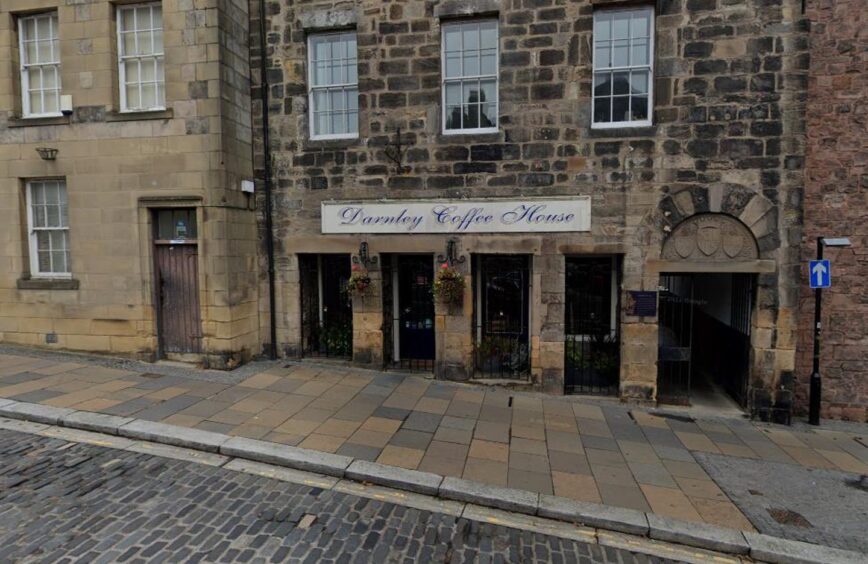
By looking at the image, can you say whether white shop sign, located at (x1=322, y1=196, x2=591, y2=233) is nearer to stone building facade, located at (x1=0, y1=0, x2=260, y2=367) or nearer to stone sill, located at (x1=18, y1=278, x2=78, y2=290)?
stone building facade, located at (x1=0, y1=0, x2=260, y2=367)

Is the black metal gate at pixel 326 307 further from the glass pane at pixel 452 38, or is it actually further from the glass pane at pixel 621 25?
the glass pane at pixel 621 25

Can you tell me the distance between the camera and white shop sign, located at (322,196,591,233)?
763 centimetres

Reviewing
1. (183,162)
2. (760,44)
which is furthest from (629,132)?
(183,162)

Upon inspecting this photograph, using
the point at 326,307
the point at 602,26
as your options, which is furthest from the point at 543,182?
the point at 326,307

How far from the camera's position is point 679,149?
7320 mm

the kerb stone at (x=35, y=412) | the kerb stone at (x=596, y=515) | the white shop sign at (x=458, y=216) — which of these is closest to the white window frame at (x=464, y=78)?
the white shop sign at (x=458, y=216)

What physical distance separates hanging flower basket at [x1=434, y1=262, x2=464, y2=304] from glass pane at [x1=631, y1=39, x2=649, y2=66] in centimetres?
444

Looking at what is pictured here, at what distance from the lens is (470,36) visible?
7.94 m

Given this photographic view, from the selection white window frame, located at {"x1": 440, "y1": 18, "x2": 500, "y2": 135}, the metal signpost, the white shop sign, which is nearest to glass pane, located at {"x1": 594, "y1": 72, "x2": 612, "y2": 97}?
white window frame, located at {"x1": 440, "y1": 18, "x2": 500, "y2": 135}

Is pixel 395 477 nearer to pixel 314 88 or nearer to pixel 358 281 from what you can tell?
pixel 358 281

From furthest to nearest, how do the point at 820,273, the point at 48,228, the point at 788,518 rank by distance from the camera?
1. the point at 48,228
2. the point at 820,273
3. the point at 788,518

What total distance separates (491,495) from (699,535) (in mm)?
1868

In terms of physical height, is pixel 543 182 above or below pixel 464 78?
below

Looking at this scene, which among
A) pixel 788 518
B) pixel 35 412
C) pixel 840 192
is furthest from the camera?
pixel 840 192
